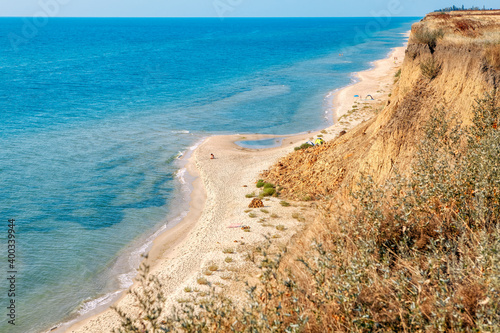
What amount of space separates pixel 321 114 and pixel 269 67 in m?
52.4

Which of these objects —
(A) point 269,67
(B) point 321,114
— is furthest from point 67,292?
(A) point 269,67

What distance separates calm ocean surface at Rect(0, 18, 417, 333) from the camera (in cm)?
2280

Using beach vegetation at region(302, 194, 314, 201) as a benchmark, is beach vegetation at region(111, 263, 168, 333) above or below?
above

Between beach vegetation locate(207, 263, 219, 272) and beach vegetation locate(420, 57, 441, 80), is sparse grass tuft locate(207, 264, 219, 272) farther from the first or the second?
beach vegetation locate(420, 57, 441, 80)

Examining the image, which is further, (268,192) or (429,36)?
(268,192)

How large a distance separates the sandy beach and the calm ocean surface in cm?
161

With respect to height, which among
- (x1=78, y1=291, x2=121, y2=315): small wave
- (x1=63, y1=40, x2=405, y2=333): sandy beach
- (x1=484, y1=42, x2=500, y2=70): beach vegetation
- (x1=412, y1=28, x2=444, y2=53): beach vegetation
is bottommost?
(x1=78, y1=291, x2=121, y2=315): small wave

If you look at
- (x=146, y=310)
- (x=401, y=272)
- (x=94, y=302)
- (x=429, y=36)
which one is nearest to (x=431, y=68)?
(x=429, y=36)

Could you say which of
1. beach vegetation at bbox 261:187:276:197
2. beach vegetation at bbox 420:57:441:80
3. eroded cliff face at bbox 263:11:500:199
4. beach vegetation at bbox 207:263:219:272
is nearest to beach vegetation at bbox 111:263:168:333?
eroded cliff face at bbox 263:11:500:199

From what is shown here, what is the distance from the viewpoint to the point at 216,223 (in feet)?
86.5

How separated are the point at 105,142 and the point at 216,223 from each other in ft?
85.2

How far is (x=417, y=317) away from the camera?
6.16 m

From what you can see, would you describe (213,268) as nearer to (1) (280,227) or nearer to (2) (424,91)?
(1) (280,227)

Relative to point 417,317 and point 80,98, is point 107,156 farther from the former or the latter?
point 417,317
